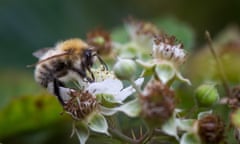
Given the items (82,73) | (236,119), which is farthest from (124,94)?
(236,119)

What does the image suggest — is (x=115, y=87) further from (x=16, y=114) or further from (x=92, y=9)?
(x=92, y=9)

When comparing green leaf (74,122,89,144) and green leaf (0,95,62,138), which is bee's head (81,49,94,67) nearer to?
green leaf (74,122,89,144)

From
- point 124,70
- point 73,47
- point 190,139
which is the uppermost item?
point 73,47

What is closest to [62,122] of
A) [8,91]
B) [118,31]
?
[8,91]

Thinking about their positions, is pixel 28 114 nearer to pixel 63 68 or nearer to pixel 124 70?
pixel 63 68

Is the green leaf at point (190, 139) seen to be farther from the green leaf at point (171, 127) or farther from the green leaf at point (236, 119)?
the green leaf at point (236, 119)

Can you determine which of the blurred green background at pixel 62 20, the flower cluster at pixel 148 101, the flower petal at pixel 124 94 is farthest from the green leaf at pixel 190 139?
the blurred green background at pixel 62 20
